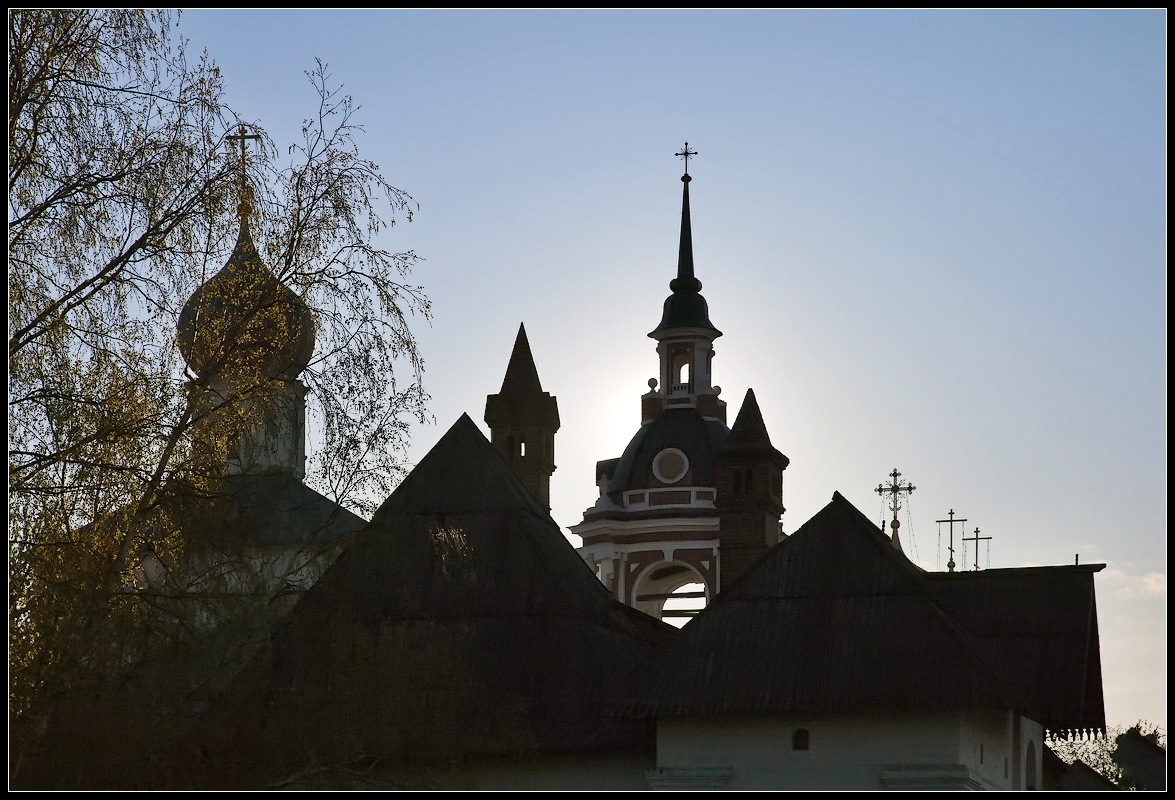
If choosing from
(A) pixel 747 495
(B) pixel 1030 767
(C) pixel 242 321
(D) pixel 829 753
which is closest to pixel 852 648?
(D) pixel 829 753

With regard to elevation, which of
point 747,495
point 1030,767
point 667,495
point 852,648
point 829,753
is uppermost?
point 667,495

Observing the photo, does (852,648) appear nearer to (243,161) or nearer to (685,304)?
(243,161)

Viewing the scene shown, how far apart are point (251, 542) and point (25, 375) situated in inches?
129

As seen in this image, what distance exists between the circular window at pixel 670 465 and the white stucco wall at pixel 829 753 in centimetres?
2973

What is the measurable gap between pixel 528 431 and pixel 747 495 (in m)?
4.31

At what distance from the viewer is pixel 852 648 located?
2705cm

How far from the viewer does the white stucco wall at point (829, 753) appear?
26.2 m

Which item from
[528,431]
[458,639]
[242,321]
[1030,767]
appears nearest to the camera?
[242,321]

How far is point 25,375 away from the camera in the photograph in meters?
16.1

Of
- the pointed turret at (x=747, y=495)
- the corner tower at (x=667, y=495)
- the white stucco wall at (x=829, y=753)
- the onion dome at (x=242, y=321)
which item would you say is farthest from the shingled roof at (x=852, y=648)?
the corner tower at (x=667, y=495)

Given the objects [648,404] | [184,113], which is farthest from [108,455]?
[648,404]

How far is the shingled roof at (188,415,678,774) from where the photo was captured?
71.8ft

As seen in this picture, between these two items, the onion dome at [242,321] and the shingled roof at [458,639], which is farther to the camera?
the shingled roof at [458,639]

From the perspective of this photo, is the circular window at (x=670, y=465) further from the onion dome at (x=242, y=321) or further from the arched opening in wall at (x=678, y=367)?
the onion dome at (x=242, y=321)
